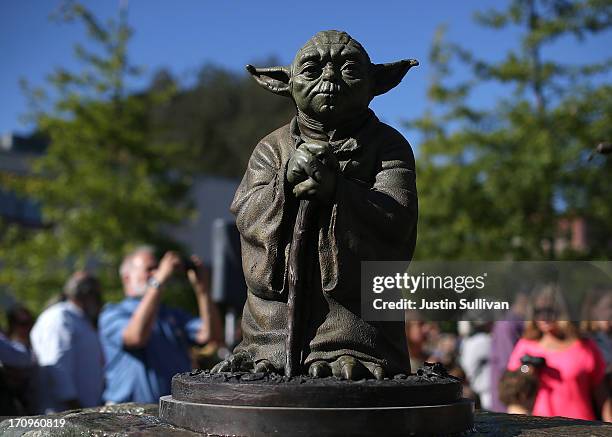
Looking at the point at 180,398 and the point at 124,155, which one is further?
the point at 124,155

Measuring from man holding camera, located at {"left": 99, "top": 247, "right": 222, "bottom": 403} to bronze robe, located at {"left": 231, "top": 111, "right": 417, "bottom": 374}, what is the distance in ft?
6.34

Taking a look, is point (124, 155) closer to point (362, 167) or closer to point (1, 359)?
point (1, 359)

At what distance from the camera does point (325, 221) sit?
3.58 meters

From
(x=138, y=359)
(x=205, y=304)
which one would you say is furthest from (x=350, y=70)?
(x=138, y=359)

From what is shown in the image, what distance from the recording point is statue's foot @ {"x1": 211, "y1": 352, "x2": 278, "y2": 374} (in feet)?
11.4

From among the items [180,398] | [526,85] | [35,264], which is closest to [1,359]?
[180,398]

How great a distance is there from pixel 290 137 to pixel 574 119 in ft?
33.5

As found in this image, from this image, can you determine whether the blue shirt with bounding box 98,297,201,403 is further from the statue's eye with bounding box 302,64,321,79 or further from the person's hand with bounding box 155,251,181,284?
the statue's eye with bounding box 302,64,321,79

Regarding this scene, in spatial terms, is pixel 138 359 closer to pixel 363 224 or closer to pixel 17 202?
pixel 363 224

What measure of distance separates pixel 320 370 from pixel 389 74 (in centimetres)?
151

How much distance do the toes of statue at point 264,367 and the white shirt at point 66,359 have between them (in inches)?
97.2

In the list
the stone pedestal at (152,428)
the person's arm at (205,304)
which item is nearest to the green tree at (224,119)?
the person's arm at (205,304)

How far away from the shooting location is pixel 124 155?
1570 centimetres

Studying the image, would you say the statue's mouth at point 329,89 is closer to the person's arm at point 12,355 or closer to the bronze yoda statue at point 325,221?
the bronze yoda statue at point 325,221
